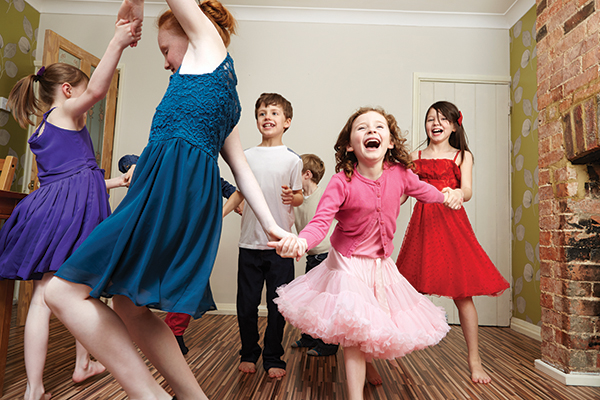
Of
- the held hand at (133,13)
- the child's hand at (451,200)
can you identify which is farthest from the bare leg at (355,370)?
the held hand at (133,13)

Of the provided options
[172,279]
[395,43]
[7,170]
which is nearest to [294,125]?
[395,43]

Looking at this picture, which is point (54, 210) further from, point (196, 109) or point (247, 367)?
point (247, 367)

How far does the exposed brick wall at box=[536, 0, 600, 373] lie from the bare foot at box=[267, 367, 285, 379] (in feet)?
4.35

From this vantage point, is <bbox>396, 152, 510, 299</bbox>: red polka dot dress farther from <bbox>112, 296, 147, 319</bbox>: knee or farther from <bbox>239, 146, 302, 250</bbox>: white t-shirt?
<bbox>112, 296, 147, 319</bbox>: knee

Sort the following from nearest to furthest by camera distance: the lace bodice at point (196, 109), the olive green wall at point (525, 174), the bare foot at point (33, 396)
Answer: the lace bodice at point (196, 109)
the bare foot at point (33, 396)
the olive green wall at point (525, 174)

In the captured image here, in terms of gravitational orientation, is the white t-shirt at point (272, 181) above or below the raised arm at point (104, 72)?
below

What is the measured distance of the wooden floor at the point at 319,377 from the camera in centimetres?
161

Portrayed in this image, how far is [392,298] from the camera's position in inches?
56.4

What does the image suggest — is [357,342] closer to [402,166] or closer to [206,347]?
[402,166]

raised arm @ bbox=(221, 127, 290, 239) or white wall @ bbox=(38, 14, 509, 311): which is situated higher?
white wall @ bbox=(38, 14, 509, 311)

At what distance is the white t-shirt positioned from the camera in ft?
6.64

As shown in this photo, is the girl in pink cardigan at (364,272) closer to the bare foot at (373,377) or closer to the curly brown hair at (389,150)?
the curly brown hair at (389,150)

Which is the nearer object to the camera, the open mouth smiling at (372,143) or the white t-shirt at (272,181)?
the open mouth smiling at (372,143)

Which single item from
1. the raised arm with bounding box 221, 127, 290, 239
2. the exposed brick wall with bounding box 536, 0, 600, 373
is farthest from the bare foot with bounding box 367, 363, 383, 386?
the raised arm with bounding box 221, 127, 290, 239
